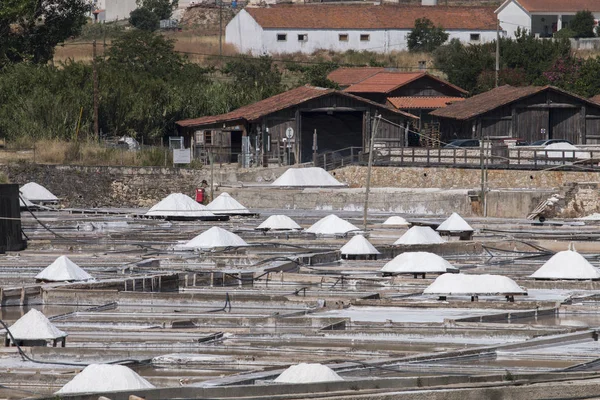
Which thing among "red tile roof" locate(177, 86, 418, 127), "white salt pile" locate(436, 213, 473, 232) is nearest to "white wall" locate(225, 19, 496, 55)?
"red tile roof" locate(177, 86, 418, 127)

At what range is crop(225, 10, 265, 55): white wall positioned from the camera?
281 feet

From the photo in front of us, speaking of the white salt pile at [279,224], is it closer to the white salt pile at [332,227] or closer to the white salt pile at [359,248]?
the white salt pile at [332,227]

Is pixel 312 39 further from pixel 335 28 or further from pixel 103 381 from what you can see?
pixel 103 381

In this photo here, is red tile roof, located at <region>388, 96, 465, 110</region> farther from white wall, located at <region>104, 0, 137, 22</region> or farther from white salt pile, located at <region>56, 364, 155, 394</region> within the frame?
white salt pile, located at <region>56, 364, 155, 394</region>

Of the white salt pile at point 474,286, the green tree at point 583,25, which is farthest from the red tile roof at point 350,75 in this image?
the white salt pile at point 474,286

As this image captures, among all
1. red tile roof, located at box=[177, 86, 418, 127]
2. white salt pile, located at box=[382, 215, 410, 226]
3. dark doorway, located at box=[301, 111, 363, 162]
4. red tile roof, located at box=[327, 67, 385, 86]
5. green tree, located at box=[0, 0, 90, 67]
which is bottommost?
white salt pile, located at box=[382, 215, 410, 226]

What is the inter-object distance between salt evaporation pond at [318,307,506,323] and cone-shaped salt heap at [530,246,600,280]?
3.86m

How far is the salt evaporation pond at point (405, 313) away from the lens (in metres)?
22.1

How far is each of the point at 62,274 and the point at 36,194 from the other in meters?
20.1

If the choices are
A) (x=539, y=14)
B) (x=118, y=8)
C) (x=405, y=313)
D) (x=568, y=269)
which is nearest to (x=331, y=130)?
(x=568, y=269)

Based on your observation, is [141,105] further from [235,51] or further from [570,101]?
[235,51]

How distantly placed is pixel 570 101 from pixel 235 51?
3263 cm

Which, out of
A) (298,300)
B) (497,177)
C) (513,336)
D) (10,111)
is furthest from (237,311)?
(10,111)

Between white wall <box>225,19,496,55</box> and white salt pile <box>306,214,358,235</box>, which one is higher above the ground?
white wall <box>225,19,496,55</box>
